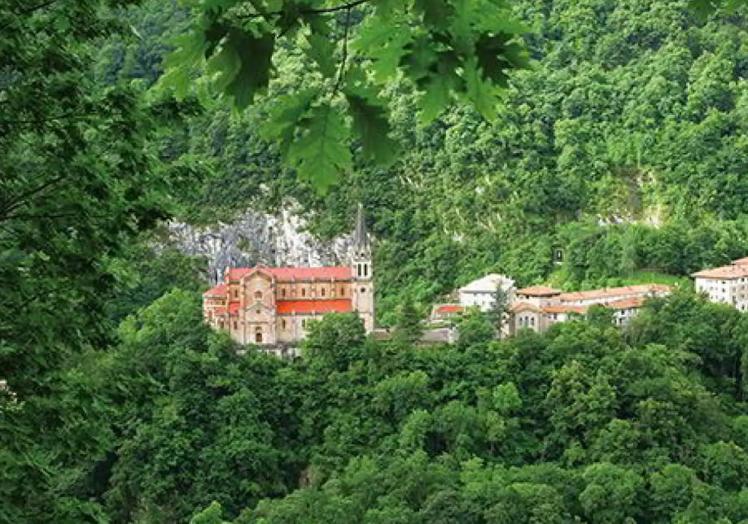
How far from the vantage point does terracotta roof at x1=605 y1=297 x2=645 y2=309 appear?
3155 centimetres

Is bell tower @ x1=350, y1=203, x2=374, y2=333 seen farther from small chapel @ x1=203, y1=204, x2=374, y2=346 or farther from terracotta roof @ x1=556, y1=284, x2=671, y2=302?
terracotta roof @ x1=556, y1=284, x2=671, y2=302

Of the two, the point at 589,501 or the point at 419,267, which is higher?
the point at 419,267

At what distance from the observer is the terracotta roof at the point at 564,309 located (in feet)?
102

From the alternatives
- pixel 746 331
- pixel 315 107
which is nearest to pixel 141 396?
pixel 315 107

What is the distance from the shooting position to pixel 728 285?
33.0m

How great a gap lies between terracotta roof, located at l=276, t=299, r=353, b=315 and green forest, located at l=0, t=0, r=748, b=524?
1.34m

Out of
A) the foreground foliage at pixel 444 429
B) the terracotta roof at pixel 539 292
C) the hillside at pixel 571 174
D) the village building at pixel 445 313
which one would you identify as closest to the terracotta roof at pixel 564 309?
the terracotta roof at pixel 539 292

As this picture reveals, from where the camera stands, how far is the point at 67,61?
20.0ft

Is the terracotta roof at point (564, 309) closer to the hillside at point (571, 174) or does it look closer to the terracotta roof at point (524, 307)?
the terracotta roof at point (524, 307)

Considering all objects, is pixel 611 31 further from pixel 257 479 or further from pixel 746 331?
pixel 257 479

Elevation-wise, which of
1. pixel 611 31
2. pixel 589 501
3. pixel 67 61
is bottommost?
pixel 589 501

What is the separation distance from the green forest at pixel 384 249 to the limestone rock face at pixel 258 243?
617 mm

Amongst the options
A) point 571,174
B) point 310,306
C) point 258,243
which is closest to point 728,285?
point 571,174

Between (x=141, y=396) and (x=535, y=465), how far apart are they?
19.0 m
